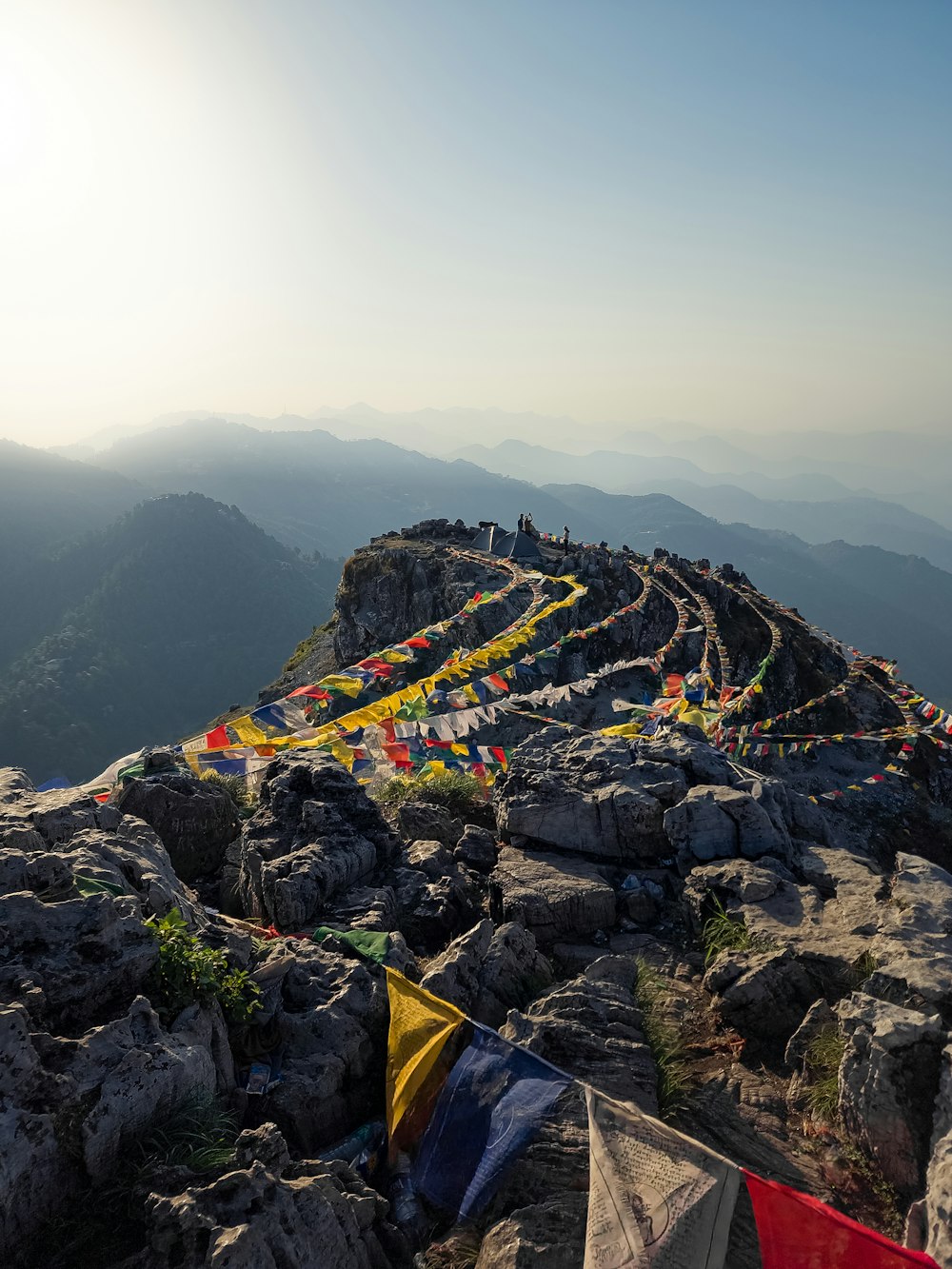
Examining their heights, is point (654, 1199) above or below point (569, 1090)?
above

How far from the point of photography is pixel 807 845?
1327 cm

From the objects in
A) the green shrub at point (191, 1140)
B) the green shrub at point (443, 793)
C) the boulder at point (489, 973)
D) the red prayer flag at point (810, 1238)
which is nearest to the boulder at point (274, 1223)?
the green shrub at point (191, 1140)

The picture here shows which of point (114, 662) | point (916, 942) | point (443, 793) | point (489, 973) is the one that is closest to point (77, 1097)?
point (489, 973)

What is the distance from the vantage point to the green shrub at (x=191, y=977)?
7.11 metres

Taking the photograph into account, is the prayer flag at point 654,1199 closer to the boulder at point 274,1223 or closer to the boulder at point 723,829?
the boulder at point 274,1223

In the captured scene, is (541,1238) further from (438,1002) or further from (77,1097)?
(77,1097)

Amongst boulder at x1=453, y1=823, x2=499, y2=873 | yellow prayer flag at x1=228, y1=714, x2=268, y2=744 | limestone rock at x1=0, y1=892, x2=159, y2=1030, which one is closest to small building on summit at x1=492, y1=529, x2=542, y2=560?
yellow prayer flag at x1=228, y1=714, x2=268, y2=744

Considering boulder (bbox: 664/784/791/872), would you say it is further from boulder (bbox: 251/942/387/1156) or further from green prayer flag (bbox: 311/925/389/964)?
boulder (bbox: 251/942/387/1156)

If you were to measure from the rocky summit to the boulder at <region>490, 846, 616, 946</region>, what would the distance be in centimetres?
5

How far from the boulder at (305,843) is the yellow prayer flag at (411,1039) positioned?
11.1 feet

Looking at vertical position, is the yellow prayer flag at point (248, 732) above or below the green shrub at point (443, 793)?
below

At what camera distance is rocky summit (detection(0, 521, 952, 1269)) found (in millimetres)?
5461

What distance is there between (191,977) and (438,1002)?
8.67 feet

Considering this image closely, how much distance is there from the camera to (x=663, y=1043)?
801 cm
